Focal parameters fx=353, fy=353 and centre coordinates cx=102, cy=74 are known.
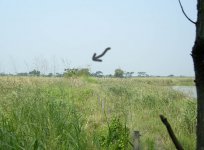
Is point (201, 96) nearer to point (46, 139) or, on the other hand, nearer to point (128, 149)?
point (46, 139)

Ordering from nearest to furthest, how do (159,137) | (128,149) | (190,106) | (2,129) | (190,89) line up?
(2,129), (128,149), (159,137), (190,106), (190,89)

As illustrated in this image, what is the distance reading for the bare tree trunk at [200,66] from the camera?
0.82 meters

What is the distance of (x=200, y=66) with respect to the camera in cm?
84

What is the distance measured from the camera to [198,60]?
84cm

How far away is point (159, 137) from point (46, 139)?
2.88 meters

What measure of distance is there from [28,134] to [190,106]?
441cm

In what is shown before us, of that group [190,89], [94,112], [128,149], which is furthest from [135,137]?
[190,89]

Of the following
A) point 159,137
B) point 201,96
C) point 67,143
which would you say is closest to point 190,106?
point 159,137

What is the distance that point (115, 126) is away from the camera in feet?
13.4

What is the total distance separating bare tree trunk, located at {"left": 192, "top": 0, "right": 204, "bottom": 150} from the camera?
824mm

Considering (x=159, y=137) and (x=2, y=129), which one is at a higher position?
(x=2, y=129)

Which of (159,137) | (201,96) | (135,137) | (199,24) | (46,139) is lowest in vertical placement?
(159,137)

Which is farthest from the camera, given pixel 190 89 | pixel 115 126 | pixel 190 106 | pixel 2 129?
pixel 190 89

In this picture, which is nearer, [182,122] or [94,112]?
[182,122]
